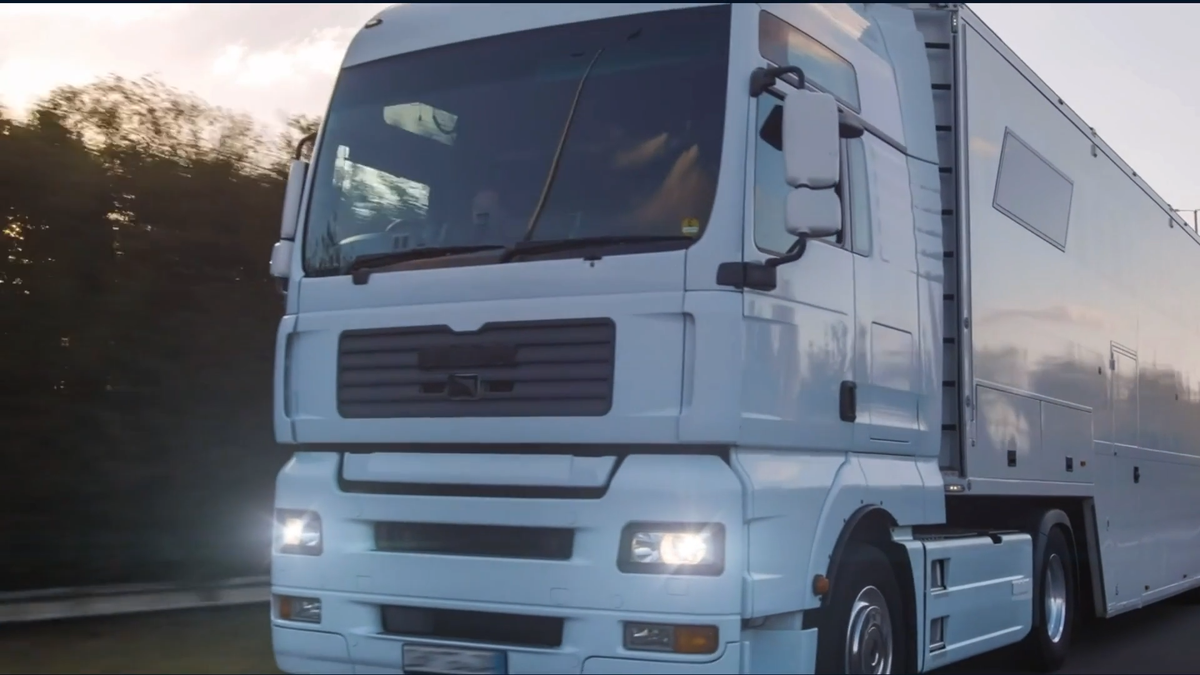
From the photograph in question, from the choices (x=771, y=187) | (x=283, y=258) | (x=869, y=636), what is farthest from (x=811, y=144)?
(x=283, y=258)

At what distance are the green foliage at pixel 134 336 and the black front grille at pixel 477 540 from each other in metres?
3.41

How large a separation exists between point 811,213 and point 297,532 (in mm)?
2653

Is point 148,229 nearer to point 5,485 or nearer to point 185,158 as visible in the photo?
point 185,158

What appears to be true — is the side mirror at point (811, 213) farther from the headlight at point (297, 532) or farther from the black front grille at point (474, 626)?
the headlight at point (297, 532)

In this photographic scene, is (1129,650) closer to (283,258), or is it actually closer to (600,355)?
(600,355)

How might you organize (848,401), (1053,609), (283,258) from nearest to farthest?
(848,401)
(283,258)
(1053,609)

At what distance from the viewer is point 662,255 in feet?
18.2

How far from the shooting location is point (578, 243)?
576cm

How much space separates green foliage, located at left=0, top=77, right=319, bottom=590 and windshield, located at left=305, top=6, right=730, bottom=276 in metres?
2.63

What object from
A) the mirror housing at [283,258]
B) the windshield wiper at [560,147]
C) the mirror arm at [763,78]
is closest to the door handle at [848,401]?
the mirror arm at [763,78]

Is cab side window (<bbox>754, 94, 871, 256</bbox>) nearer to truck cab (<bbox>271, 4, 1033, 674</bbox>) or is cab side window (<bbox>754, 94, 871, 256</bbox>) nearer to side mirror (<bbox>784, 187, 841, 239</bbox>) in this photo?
truck cab (<bbox>271, 4, 1033, 674</bbox>)

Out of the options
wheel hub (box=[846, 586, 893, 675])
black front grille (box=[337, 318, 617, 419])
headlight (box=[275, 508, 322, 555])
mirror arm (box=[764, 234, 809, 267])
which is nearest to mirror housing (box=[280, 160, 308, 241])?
black front grille (box=[337, 318, 617, 419])

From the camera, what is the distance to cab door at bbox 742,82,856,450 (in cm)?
552

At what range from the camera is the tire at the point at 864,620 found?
234 inches
